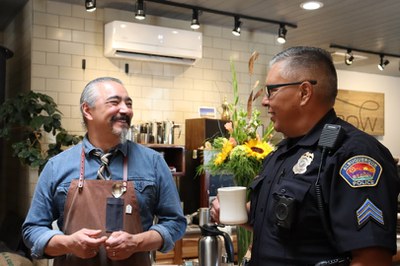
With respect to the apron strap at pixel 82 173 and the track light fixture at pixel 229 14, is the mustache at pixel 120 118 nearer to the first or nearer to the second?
the apron strap at pixel 82 173

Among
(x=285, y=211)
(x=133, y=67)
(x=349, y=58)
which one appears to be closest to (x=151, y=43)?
A: (x=133, y=67)

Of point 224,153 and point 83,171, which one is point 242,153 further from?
point 83,171

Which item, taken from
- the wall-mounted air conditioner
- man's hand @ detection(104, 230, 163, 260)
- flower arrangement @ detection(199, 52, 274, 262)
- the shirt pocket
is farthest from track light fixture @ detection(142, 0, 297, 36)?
man's hand @ detection(104, 230, 163, 260)

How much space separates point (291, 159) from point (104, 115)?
2.91 ft

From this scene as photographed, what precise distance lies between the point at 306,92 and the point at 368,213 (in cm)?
47

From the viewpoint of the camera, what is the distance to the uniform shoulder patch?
4.67 ft

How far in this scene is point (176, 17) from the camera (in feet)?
19.7

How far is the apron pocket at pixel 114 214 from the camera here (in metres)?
2.05

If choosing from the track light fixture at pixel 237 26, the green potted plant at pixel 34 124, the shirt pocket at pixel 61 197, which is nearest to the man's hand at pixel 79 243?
the shirt pocket at pixel 61 197

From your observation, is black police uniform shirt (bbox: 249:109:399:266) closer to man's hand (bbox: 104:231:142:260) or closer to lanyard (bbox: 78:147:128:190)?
man's hand (bbox: 104:231:142:260)

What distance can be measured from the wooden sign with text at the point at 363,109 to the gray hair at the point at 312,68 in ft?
25.3

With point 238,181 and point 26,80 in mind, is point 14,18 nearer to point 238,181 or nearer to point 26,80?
point 26,80

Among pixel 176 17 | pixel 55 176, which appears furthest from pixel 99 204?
pixel 176 17

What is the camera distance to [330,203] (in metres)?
1.46
